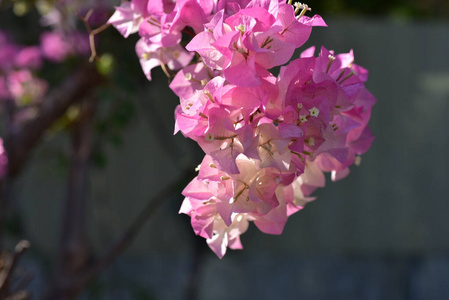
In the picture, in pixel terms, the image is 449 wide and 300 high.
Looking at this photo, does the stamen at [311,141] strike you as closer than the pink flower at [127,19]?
Yes

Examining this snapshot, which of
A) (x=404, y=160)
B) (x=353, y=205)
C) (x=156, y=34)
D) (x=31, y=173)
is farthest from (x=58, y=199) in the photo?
(x=156, y=34)

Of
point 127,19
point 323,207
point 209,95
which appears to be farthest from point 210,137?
point 323,207

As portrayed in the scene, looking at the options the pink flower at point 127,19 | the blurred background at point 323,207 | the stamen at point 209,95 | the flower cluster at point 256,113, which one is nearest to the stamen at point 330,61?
the flower cluster at point 256,113

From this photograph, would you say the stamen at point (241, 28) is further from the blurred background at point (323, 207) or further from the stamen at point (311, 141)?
the blurred background at point (323, 207)

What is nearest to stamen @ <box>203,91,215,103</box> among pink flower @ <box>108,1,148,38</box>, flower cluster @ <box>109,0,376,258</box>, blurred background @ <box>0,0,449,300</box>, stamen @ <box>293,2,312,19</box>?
flower cluster @ <box>109,0,376,258</box>

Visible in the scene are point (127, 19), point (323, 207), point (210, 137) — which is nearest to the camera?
point (210, 137)

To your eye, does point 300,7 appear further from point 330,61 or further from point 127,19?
point 127,19

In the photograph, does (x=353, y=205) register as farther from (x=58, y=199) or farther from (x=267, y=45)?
(x=267, y=45)

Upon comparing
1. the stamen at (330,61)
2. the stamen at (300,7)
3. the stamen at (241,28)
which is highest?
the stamen at (241,28)
